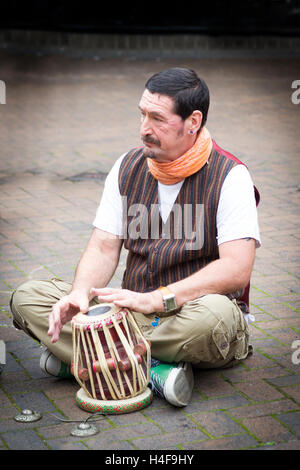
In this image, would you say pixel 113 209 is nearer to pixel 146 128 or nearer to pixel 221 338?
pixel 146 128

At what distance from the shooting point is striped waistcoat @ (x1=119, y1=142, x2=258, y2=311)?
3.64 metres

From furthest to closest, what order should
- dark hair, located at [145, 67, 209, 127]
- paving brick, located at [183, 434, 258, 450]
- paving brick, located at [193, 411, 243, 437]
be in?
1. dark hair, located at [145, 67, 209, 127]
2. paving brick, located at [193, 411, 243, 437]
3. paving brick, located at [183, 434, 258, 450]

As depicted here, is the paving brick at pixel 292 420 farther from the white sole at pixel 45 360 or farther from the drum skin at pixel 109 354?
the white sole at pixel 45 360

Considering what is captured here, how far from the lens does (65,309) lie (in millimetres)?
3486

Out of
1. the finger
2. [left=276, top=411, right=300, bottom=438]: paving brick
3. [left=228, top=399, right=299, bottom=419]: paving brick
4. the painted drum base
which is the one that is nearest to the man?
the finger

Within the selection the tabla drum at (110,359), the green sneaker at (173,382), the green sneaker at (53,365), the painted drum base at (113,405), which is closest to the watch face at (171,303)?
the tabla drum at (110,359)

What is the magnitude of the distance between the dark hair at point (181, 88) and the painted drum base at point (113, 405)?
1.26 meters

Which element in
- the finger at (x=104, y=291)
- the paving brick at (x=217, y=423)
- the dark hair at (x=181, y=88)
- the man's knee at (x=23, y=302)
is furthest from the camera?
the man's knee at (x=23, y=302)

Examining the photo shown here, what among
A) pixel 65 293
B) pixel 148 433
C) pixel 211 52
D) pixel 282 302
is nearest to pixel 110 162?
pixel 282 302

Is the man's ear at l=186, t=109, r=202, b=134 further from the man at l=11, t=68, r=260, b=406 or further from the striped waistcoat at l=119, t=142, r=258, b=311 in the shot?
the striped waistcoat at l=119, t=142, r=258, b=311

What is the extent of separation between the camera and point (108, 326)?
3326 millimetres

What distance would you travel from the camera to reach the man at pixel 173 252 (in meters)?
3.47

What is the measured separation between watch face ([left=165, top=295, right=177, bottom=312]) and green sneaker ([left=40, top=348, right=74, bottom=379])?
63 cm
